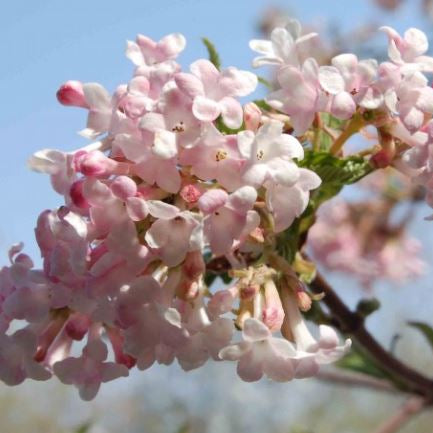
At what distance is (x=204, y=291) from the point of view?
1486 millimetres

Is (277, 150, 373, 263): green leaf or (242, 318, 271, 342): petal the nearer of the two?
(242, 318, 271, 342): petal

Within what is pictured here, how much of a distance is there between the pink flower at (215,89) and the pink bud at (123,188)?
0.16 m

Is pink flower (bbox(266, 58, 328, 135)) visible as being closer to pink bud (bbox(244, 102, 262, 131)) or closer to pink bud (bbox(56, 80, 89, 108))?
pink bud (bbox(244, 102, 262, 131))

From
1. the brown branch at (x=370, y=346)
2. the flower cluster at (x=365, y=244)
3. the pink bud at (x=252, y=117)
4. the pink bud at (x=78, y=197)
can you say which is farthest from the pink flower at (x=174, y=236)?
the flower cluster at (x=365, y=244)

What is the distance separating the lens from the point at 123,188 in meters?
1.33

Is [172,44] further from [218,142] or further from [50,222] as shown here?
[50,222]

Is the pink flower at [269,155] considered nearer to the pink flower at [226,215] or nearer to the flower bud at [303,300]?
the pink flower at [226,215]

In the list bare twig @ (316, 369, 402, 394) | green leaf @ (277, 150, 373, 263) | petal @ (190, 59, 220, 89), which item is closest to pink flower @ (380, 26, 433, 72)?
green leaf @ (277, 150, 373, 263)

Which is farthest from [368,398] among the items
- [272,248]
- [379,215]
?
[272,248]

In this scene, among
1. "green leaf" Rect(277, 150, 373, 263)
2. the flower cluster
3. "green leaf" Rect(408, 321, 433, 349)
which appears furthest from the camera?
the flower cluster

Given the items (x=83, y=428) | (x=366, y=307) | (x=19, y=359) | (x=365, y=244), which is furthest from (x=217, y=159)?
(x=365, y=244)

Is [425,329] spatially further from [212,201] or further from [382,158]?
[212,201]

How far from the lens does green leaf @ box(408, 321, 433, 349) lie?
7.43ft

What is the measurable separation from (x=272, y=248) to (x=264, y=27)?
16.4 ft
